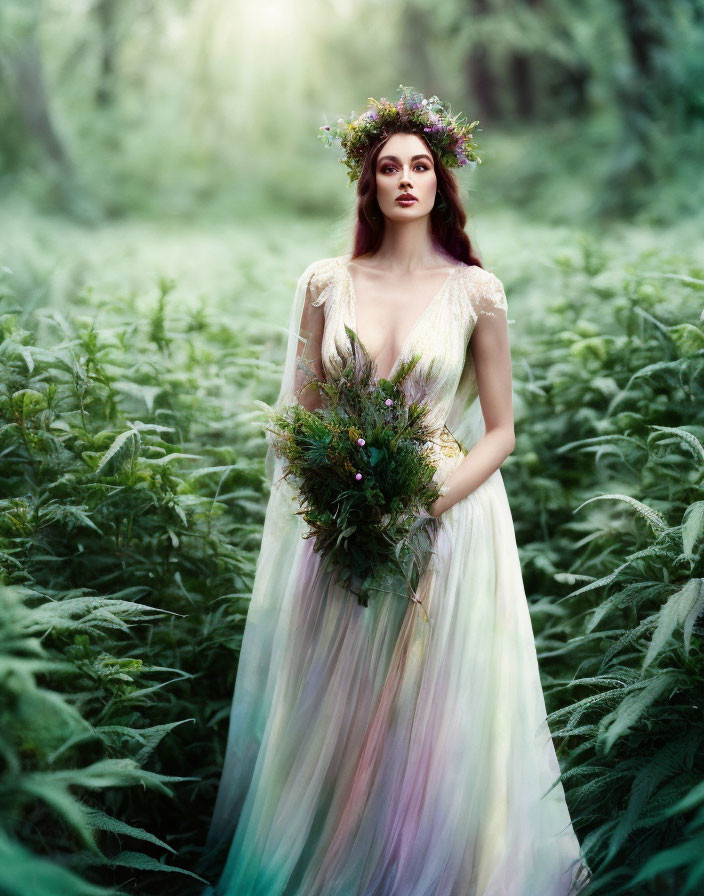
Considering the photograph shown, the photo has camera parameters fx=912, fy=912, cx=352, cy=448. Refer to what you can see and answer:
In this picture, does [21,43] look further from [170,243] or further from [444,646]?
[444,646]

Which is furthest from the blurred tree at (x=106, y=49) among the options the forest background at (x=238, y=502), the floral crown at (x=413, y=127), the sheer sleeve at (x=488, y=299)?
the sheer sleeve at (x=488, y=299)

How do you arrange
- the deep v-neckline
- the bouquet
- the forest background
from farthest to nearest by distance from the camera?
the deep v-neckline < the bouquet < the forest background

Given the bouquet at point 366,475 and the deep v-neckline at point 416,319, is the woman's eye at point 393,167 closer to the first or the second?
the deep v-neckline at point 416,319

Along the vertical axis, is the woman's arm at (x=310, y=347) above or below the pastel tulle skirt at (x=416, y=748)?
above

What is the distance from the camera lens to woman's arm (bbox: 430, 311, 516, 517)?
278cm

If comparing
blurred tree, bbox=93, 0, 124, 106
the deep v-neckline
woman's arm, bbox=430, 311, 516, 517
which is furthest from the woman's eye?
blurred tree, bbox=93, 0, 124, 106

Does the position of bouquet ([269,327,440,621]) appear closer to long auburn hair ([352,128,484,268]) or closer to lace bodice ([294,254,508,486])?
lace bodice ([294,254,508,486])

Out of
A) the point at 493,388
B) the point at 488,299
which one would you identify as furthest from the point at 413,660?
the point at 488,299

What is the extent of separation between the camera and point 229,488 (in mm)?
3795

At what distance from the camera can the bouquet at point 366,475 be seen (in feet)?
8.13

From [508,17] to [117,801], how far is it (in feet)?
35.2

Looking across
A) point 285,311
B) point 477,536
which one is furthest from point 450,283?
point 285,311

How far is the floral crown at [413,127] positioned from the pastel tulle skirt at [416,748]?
1.09 m

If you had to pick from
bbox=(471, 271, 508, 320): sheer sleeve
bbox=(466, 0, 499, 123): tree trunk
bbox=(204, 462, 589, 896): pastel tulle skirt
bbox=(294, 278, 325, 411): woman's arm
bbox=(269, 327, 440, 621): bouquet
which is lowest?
bbox=(204, 462, 589, 896): pastel tulle skirt
